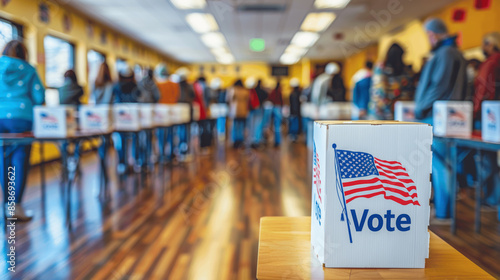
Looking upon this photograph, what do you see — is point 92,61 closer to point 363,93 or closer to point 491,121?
point 363,93

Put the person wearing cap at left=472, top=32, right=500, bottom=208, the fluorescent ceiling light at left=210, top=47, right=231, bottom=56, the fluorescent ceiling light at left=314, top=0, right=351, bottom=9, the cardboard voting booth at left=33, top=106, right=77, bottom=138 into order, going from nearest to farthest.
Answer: the cardboard voting booth at left=33, top=106, right=77, bottom=138 → the person wearing cap at left=472, top=32, right=500, bottom=208 → the fluorescent ceiling light at left=314, top=0, right=351, bottom=9 → the fluorescent ceiling light at left=210, top=47, right=231, bottom=56

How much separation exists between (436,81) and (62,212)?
3297 mm

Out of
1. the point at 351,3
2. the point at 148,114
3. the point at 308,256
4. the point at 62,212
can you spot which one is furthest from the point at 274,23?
the point at 308,256

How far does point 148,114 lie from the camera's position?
4812mm

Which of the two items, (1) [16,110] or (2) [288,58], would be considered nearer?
(1) [16,110]

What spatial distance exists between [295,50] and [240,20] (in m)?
5.43

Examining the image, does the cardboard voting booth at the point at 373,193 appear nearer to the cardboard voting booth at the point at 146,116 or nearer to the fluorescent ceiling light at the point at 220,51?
the cardboard voting booth at the point at 146,116

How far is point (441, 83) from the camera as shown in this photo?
10.3 ft

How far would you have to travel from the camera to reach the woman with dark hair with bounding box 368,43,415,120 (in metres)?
4.13

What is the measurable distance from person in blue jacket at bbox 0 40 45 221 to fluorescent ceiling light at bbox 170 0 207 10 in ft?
13.9

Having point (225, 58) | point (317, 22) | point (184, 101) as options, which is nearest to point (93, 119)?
point (184, 101)

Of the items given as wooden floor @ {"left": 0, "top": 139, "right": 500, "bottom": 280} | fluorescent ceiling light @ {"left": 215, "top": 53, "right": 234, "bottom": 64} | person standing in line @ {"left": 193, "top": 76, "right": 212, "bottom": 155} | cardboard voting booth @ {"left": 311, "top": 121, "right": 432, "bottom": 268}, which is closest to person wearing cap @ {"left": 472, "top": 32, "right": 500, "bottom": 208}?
wooden floor @ {"left": 0, "top": 139, "right": 500, "bottom": 280}

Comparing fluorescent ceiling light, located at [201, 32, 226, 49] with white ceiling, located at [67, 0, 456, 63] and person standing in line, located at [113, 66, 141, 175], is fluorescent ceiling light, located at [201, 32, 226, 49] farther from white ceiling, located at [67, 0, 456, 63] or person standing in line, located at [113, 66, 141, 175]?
person standing in line, located at [113, 66, 141, 175]

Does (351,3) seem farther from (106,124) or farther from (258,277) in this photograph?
(258,277)
